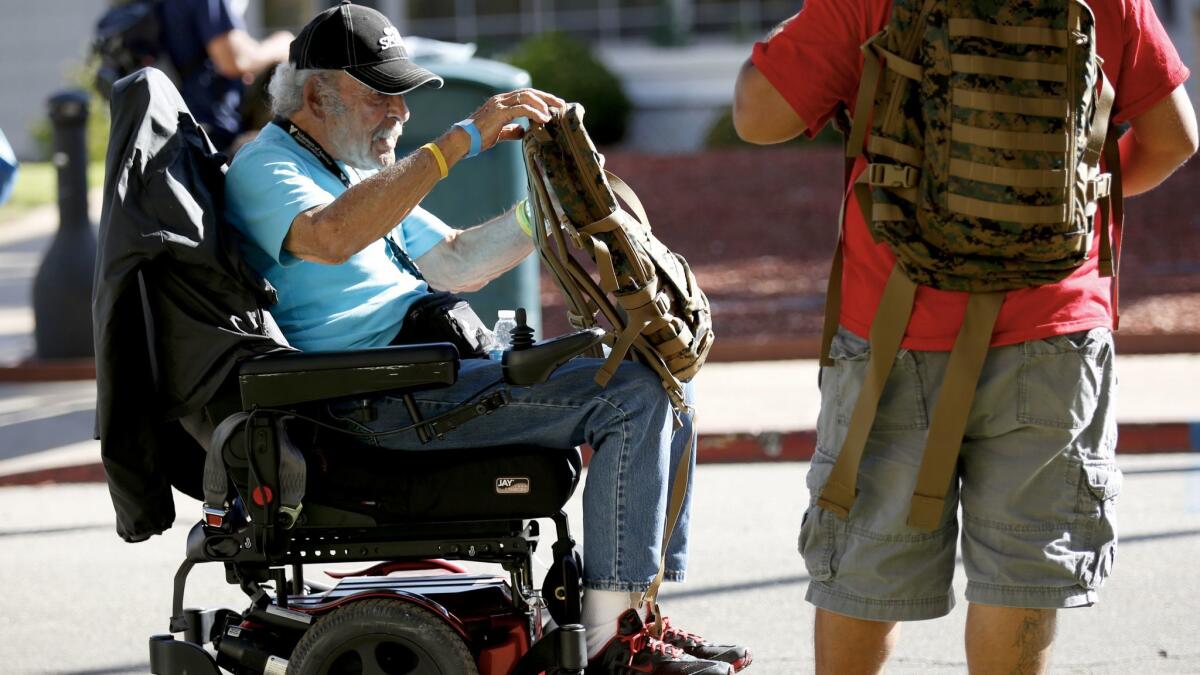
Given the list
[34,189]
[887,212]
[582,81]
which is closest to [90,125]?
[34,189]

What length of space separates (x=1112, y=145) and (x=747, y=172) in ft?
41.8

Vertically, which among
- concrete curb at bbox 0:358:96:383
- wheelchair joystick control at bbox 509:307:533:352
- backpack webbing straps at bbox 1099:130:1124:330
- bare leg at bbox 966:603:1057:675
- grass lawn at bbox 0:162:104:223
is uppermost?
backpack webbing straps at bbox 1099:130:1124:330

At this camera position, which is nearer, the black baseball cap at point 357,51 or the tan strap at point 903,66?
the tan strap at point 903,66

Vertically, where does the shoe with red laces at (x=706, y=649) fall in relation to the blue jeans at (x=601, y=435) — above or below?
below

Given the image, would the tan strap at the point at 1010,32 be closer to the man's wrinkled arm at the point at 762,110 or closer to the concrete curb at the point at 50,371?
the man's wrinkled arm at the point at 762,110

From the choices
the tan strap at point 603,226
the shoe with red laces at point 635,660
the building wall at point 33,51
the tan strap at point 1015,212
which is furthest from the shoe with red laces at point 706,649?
the building wall at point 33,51

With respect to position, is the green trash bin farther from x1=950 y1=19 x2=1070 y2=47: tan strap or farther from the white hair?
x1=950 y1=19 x2=1070 y2=47: tan strap

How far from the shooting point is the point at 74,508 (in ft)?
21.1

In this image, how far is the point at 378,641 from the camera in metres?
3.37

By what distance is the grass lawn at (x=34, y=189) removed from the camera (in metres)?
17.3

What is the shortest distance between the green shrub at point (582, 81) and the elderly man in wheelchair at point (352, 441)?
50.3 ft

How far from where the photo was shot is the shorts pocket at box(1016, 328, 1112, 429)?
2986mm

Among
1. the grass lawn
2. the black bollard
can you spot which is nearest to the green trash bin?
the black bollard

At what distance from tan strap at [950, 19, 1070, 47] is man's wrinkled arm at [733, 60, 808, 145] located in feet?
1.21
